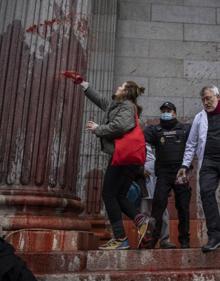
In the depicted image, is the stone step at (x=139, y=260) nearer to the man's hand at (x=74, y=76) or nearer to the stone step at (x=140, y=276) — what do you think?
the stone step at (x=140, y=276)

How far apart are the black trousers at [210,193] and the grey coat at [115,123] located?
0.94 m

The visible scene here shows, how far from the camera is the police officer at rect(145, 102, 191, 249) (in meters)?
5.52

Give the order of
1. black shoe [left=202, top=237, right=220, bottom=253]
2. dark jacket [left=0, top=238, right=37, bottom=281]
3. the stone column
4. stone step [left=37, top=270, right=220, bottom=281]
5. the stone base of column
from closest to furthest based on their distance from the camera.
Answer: dark jacket [left=0, top=238, right=37, bottom=281] < stone step [left=37, top=270, right=220, bottom=281] < black shoe [left=202, top=237, right=220, bottom=253] < the stone base of column < the stone column

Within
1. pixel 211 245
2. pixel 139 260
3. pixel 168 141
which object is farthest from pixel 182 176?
pixel 139 260

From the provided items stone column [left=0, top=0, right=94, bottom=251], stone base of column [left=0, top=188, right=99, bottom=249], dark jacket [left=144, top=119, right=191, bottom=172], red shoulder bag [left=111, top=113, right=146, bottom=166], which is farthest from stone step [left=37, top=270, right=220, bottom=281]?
dark jacket [left=144, top=119, right=191, bottom=172]

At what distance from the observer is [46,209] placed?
504 centimetres

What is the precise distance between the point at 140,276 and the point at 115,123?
1.73 m

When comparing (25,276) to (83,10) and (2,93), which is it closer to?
(2,93)

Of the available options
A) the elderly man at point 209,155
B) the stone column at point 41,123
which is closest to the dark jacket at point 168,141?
the elderly man at point 209,155

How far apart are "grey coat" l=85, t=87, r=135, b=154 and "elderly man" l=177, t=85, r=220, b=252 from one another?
2.54 ft

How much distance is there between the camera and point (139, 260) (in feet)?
14.8

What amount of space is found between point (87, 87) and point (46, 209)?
1.55 metres

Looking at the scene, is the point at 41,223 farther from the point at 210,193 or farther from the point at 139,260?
the point at 210,193

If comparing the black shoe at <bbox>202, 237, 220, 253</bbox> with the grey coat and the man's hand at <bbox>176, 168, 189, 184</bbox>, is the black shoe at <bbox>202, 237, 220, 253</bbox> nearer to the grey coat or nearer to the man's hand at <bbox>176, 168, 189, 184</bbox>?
the man's hand at <bbox>176, 168, 189, 184</bbox>
